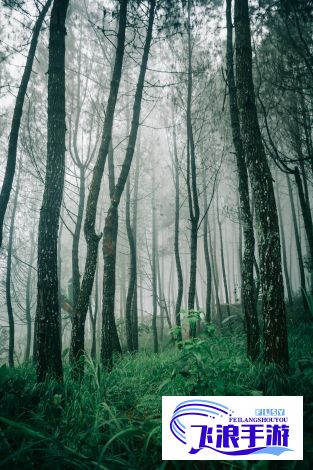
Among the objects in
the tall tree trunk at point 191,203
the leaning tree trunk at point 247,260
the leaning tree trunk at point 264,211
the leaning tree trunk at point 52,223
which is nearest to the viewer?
the leaning tree trunk at point 264,211

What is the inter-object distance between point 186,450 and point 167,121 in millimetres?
11182

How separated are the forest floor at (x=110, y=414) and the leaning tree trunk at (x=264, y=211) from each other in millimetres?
385

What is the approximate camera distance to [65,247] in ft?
81.1

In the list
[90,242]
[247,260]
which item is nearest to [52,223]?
[90,242]

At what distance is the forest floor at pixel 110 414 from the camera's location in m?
1.83

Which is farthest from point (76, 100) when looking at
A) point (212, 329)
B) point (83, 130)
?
point (212, 329)

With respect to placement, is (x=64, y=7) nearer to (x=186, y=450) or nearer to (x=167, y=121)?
(x=186, y=450)

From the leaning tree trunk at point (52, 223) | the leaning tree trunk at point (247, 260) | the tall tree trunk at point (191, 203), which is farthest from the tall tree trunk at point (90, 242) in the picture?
the tall tree trunk at point (191, 203)

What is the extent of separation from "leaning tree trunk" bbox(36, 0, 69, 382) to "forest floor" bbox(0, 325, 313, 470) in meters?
0.45

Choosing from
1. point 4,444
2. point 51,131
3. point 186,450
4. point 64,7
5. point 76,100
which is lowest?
point 186,450

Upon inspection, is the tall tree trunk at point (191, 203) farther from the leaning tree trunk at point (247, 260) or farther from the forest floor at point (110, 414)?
the forest floor at point (110, 414)

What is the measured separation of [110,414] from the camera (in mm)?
2424

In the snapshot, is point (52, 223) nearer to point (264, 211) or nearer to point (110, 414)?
point (110, 414)

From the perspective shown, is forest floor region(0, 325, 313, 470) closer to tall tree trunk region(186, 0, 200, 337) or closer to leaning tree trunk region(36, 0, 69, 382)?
leaning tree trunk region(36, 0, 69, 382)
